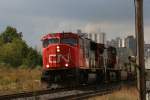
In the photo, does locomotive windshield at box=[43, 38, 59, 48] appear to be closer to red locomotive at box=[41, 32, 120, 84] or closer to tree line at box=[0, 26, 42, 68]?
red locomotive at box=[41, 32, 120, 84]

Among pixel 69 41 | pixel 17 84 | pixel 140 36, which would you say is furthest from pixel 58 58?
pixel 140 36

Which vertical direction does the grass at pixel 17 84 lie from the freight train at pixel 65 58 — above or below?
below

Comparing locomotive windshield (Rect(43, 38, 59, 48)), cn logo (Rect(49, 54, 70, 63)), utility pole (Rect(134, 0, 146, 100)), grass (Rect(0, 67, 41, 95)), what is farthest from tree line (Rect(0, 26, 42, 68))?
utility pole (Rect(134, 0, 146, 100))

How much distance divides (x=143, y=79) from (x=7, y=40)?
4239 inches

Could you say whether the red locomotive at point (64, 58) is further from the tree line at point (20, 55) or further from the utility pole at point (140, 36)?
the tree line at point (20, 55)

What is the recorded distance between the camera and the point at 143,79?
44.6 ft

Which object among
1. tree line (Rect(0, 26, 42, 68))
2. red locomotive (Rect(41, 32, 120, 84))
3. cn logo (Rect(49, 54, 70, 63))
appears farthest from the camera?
tree line (Rect(0, 26, 42, 68))

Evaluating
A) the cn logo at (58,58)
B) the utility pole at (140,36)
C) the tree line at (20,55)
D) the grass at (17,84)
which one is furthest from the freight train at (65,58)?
the tree line at (20,55)

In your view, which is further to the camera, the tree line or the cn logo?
the tree line

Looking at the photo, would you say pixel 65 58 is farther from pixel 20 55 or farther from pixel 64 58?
pixel 20 55

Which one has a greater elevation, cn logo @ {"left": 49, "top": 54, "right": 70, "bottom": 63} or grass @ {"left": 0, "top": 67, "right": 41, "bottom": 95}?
cn logo @ {"left": 49, "top": 54, "right": 70, "bottom": 63}

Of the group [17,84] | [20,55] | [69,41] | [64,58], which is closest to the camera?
[64,58]

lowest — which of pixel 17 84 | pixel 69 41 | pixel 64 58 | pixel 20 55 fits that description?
pixel 17 84

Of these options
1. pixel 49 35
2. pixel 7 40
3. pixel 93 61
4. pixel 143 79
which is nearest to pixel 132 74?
pixel 93 61
